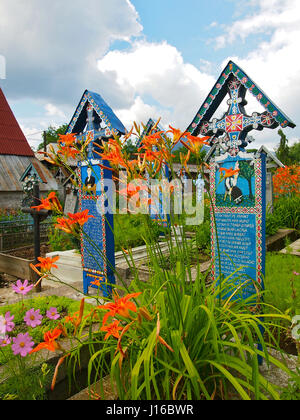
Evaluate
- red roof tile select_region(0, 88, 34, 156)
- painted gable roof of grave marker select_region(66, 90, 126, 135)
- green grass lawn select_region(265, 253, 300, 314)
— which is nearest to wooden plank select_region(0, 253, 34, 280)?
painted gable roof of grave marker select_region(66, 90, 126, 135)

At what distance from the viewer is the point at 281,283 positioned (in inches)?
116

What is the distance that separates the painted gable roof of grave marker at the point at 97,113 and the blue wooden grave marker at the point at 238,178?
3.36 ft

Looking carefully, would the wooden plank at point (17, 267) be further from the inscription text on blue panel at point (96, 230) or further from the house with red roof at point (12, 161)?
the house with red roof at point (12, 161)

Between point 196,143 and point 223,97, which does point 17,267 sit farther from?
point 196,143

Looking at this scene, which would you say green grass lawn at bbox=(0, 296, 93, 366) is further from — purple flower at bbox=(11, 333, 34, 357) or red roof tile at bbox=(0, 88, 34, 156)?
red roof tile at bbox=(0, 88, 34, 156)

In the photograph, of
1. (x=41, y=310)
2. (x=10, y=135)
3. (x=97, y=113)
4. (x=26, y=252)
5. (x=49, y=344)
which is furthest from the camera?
(x=10, y=135)

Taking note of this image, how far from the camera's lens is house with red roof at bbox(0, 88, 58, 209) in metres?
12.7

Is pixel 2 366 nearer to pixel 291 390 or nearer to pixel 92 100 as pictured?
pixel 291 390

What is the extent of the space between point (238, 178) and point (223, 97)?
1063mm

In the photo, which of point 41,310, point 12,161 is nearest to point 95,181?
point 41,310

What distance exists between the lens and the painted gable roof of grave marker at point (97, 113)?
3.60 meters

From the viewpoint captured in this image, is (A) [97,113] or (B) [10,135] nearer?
(A) [97,113]

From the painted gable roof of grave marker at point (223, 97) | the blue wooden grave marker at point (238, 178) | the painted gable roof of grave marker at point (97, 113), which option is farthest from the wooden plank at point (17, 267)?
the painted gable roof of grave marker at point (223, 97)
